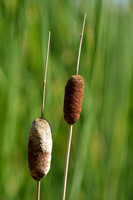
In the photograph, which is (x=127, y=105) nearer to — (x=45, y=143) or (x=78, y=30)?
(x=78, y=30)

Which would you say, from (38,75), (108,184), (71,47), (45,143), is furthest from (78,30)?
(45,143)

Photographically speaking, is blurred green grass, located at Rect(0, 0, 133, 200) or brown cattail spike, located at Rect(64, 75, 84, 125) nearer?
brown cattail spike, located at Rect(64, 75, 84, 125)

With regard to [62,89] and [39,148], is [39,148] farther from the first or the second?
[62,89]

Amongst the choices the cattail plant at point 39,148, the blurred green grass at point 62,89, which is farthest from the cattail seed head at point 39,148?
the blurred green grass at point 62,89

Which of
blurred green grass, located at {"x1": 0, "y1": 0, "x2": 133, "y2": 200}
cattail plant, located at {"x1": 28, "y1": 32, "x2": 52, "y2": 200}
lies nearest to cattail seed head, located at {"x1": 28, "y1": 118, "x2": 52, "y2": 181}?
cattail plant, located at {"x1": 28, "y1": 32, "x2": 52, "y2": 200}

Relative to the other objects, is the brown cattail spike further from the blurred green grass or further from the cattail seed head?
the blurred green grass

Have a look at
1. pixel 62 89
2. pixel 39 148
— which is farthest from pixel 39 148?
pixel 62 89

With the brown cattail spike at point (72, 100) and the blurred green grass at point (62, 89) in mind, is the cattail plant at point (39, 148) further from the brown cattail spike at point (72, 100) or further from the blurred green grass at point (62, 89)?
the blurred green grass at point (62, 89)
